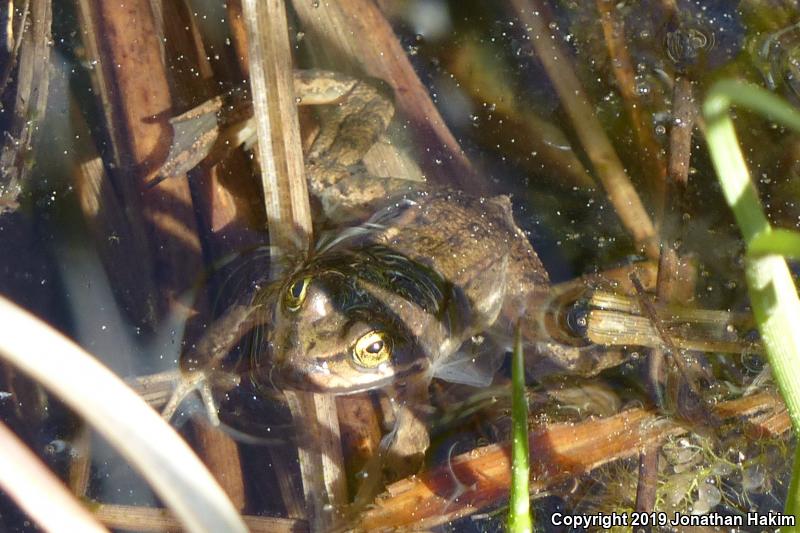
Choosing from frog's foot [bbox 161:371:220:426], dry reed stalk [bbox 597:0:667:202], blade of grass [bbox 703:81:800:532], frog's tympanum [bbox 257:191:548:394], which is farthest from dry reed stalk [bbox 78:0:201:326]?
blade of grass [bbox 703:81:800:532]

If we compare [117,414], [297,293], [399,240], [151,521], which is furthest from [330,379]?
[117,414]

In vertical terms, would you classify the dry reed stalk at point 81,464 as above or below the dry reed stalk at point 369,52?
below

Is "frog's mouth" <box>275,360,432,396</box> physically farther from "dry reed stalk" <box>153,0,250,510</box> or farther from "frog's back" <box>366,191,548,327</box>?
"frog's back" <box>366,191,548,327</box>

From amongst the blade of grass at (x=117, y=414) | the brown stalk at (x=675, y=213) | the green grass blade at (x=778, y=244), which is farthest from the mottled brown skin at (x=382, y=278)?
the green grass blade at (x=778, y=244)

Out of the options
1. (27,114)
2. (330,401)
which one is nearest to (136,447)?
(330,401)

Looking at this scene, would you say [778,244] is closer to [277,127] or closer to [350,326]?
[350,326]

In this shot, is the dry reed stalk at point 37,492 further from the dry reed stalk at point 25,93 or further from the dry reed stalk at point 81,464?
the dry reed stalk at point 25,93

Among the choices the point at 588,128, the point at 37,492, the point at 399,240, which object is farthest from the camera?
the point at 588,128
